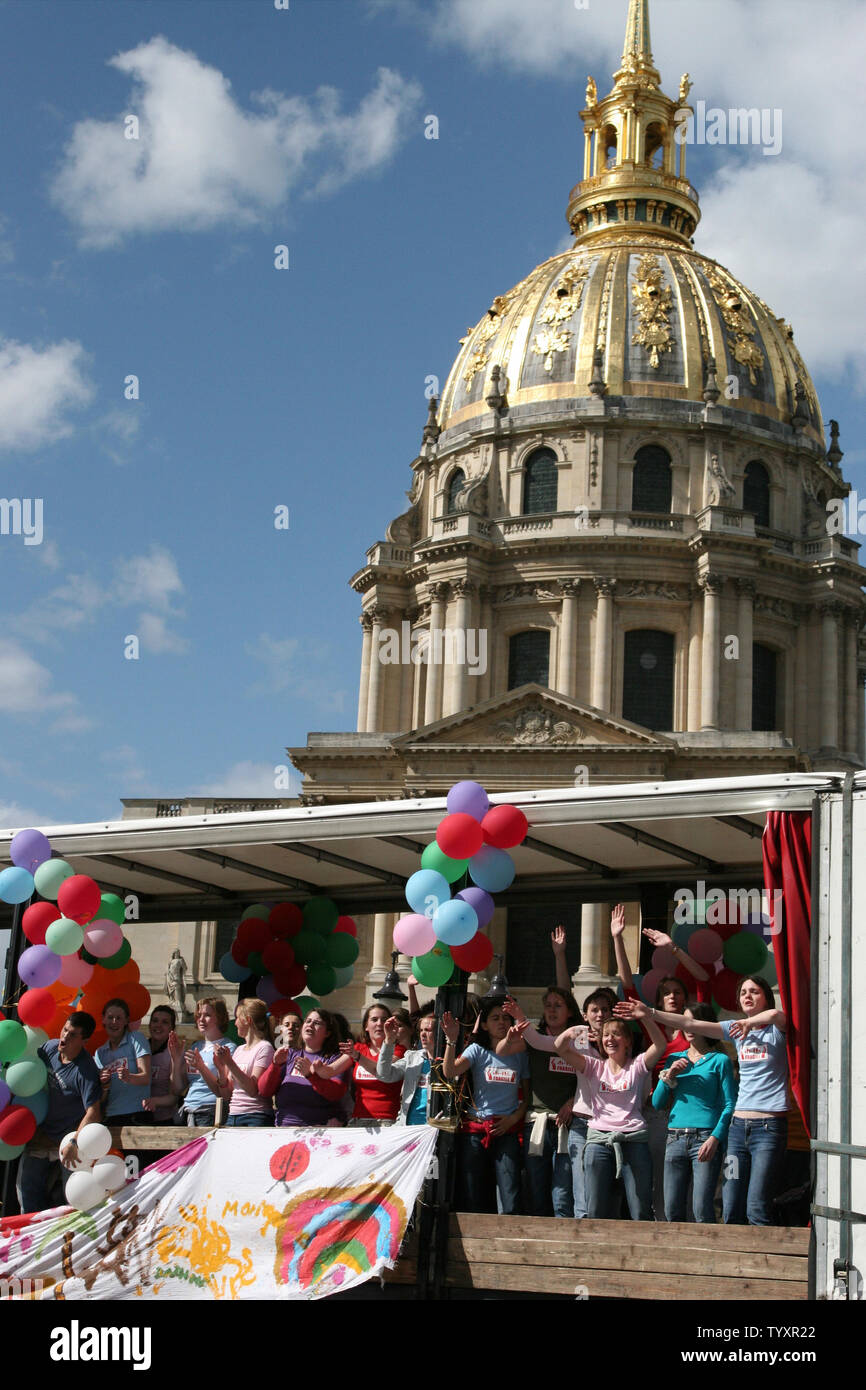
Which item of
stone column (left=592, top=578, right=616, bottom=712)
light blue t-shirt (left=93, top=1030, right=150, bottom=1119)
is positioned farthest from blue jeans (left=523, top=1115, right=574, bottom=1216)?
stone column (left=592, top=578, right=616, bottom=712)

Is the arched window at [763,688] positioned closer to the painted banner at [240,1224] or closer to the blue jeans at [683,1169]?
the blue jeans at [683,1169]

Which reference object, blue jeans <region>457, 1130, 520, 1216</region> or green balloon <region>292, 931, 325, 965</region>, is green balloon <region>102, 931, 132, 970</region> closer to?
green balloon <region>292, 931, 325, 965</region>

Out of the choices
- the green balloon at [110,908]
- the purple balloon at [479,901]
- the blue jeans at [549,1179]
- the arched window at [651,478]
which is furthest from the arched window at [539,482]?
the blue jeans at [549,1179]

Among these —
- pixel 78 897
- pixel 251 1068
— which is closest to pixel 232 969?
pixel 78 897

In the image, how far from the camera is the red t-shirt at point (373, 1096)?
39.3ft

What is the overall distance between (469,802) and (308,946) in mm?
5412

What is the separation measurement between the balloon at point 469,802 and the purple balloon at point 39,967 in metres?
3.93

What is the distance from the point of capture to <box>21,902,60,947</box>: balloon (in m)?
13.7

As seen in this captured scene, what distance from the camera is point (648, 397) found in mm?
61031

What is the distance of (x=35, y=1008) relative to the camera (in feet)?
43.3

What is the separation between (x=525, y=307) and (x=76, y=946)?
54.2m

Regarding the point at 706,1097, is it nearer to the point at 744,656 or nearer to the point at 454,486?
the point at 744,656
